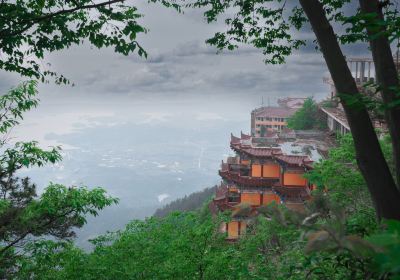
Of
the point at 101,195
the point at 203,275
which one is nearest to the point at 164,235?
the point at 203,275

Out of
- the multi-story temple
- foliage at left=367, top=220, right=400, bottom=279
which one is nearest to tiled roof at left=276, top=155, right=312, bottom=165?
the multi-story temple

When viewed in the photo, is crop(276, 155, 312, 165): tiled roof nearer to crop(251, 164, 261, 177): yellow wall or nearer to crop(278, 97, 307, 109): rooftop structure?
crop(251, 164, 261, 177): yellow wall

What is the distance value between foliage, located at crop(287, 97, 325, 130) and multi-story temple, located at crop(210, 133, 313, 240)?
13.5m

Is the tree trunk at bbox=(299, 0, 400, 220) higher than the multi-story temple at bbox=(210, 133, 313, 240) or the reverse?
higher

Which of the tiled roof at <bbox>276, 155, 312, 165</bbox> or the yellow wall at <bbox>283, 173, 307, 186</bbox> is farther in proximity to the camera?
the yellow wall at <bbox>283, 173, 307, 186</bbox>

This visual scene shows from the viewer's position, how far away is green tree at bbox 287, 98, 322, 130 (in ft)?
133

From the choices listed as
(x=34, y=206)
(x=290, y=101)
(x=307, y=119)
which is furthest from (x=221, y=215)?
(x=290, y=101)

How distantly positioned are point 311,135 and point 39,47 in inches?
1222

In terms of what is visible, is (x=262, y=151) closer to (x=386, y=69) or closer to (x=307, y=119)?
(x=307, y=119)

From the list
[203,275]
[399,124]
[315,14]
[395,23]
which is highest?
[315,14]

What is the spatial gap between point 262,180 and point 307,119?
16900 millimetres

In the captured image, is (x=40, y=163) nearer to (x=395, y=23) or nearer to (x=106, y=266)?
(x=106, y=266)

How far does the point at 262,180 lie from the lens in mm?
26641

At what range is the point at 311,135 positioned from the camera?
33750mm
